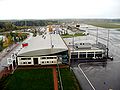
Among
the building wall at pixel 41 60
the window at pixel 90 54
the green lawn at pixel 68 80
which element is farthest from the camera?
the window at pixel 90 54

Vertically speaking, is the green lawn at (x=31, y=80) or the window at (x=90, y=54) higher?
the window at (x=90, y=54)

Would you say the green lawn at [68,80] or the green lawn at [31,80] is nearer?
the green lawn at [68,80]

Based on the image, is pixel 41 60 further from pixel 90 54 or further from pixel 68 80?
pixel 90 54

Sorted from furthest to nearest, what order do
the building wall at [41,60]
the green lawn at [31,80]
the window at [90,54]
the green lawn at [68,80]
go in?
the window at [90,54] → the building wall at [41,60] → the green lawn at [31,80] → the green lawn at [68,80]

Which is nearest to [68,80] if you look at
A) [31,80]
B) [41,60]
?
[31,80]

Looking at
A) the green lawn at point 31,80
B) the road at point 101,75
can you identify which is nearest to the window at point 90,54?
the road at point 101,75

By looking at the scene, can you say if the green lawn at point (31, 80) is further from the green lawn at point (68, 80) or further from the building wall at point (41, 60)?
the building wall at point (41, 60)

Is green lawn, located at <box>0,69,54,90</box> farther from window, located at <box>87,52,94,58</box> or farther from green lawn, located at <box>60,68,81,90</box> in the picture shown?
window, located at <box>87,52,94,58</box>

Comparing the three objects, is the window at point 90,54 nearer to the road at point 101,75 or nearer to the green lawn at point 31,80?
the road at point 101,75
